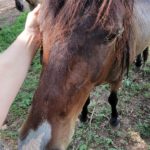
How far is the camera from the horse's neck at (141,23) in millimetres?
3301

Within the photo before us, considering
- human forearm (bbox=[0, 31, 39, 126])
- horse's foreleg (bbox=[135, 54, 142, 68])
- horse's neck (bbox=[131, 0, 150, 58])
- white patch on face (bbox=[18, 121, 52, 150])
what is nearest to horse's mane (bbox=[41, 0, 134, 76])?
human forearm (bbox=[0, 31, 39, 126])

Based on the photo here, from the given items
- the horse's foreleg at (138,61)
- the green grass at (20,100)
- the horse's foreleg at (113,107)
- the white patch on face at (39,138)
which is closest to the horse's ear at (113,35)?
the white patch on face at (39,138)

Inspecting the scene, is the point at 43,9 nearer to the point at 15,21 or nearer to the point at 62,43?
the point at 62,43

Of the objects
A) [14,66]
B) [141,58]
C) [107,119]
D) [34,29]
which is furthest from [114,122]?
[14,66]

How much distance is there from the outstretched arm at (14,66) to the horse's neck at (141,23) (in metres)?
1.29

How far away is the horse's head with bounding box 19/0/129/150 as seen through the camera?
229cm

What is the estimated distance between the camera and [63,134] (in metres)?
2.38

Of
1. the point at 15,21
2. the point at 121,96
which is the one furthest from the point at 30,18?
the point at 15,21

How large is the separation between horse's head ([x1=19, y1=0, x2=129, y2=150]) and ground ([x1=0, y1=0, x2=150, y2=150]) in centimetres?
148

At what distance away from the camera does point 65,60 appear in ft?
7.49

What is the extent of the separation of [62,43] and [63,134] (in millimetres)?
612

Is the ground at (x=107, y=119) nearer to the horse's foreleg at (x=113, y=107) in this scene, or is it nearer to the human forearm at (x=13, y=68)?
the horse's foreleg at (x=113, y=107)

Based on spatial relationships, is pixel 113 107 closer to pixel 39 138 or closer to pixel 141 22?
pixel 141 22

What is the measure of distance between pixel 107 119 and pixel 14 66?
7.66 ft
